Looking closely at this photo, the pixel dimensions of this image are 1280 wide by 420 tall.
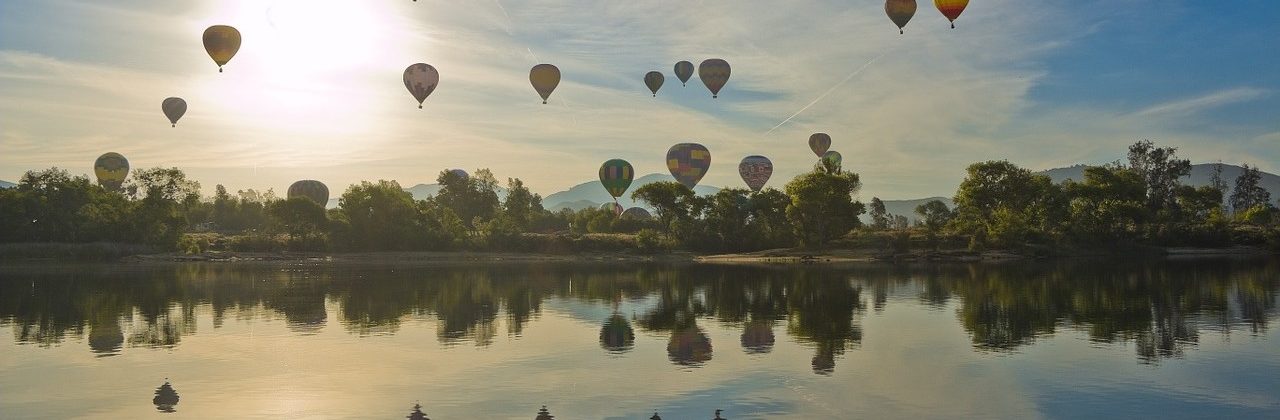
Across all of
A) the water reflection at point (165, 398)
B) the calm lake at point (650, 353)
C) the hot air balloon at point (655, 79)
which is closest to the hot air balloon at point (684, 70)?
the hot air balloon at point (655, 79)

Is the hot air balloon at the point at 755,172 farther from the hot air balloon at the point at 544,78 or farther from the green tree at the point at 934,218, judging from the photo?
the hot air balloon at the point at 544,78

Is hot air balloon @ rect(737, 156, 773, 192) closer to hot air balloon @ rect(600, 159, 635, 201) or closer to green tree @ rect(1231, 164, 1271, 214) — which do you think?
hot air balloon @ rect(600, 159, 635, 201)

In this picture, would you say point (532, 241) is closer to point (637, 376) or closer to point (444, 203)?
point (444, 203)

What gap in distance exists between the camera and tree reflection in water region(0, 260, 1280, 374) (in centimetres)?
3297

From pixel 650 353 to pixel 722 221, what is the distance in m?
93.7

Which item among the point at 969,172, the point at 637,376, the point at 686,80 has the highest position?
the point at 686,80

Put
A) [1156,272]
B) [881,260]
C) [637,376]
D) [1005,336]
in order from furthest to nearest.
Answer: [881,260]
[1156,272]
[1005,336]
[637,376]

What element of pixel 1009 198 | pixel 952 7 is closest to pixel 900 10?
pixel 952 7

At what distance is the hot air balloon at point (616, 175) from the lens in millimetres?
137125

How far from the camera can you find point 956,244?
10975cm

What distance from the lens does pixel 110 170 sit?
488ft

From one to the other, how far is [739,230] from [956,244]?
26.7m

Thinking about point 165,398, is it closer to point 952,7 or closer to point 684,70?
point 952,7

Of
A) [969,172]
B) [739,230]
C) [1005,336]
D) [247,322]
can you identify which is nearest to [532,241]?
[739,230]
